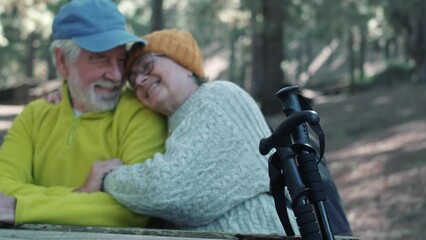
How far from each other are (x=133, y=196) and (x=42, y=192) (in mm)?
445

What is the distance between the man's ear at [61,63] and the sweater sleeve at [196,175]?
2.37ft

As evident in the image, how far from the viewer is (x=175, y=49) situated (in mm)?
2975

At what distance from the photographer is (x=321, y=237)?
5.08ft

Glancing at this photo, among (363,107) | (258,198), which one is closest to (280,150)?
(258,198)

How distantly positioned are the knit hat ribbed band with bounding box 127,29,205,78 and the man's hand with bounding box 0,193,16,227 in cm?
85

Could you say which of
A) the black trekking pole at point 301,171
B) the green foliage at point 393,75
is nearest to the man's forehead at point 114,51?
the black trekking pole at point 301,171

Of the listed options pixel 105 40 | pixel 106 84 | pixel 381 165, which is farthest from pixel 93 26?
pixel 381 165

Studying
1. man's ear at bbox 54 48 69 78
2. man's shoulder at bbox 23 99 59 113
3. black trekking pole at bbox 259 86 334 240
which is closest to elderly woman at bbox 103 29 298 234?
man's ear at bbox 54 48 69 78

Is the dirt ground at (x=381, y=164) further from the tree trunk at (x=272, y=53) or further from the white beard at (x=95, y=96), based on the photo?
the white beard at (x=95, y=96)

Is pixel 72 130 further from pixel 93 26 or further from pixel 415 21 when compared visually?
pixel 415 21

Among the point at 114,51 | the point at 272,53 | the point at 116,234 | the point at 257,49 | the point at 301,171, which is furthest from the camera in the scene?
the point at 257,49

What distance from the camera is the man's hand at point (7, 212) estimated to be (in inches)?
100

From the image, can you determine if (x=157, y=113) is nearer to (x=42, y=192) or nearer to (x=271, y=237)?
(x=42, y=192)

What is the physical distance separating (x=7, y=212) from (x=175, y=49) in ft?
3.28
